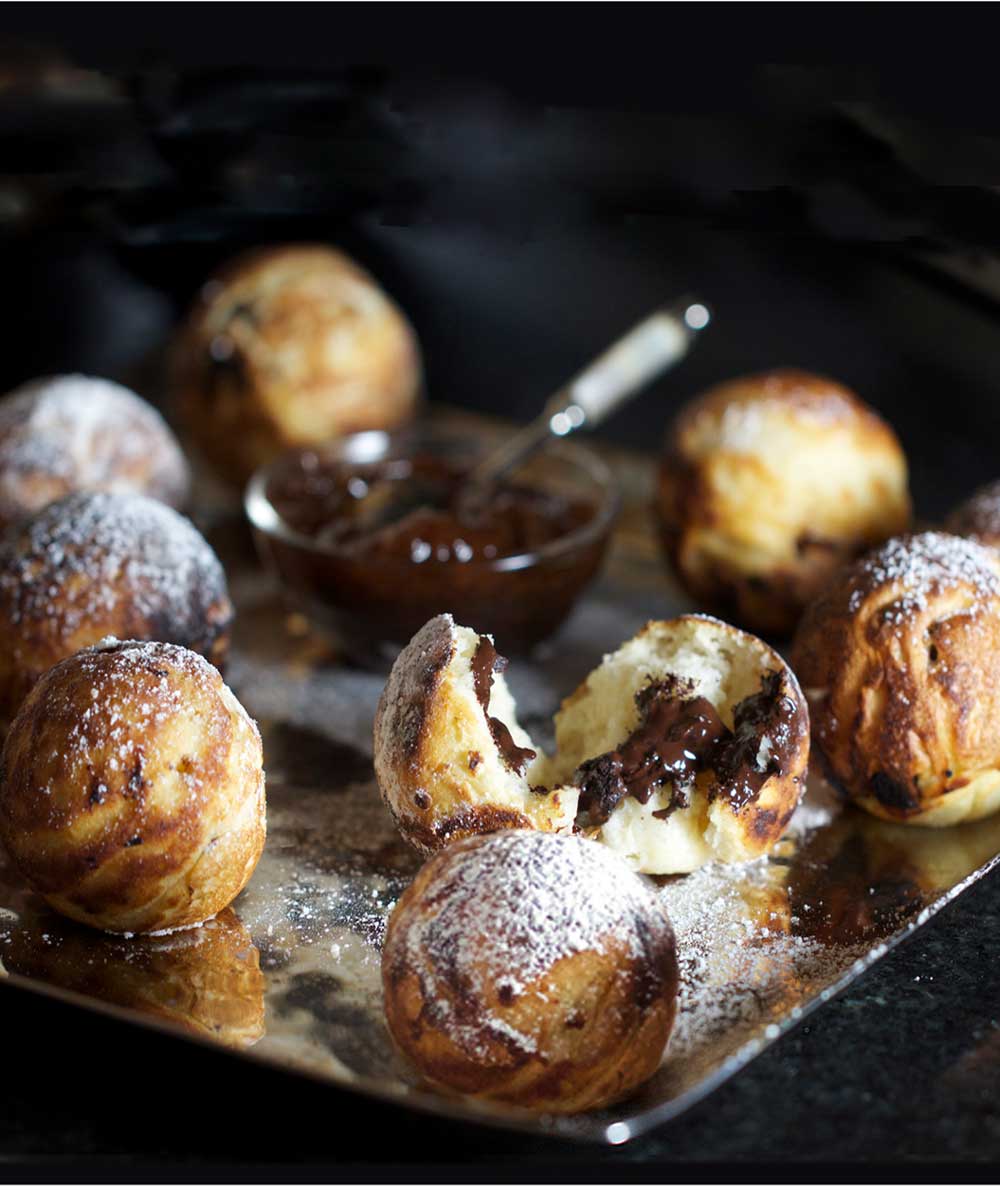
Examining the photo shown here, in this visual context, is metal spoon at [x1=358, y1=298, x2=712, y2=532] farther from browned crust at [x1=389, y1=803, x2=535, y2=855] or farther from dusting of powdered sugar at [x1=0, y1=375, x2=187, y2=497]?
browned crust at [x1=389, y1=803, x2=535, y2=855]

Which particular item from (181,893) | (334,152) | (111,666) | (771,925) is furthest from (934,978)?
(334,152)

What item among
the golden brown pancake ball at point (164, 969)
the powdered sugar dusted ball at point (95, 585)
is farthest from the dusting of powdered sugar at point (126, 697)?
the powdered sugar dusted ball at point (95, 585)

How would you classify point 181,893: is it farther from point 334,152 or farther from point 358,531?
point 334,152

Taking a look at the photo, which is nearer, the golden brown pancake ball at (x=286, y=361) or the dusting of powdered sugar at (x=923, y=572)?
the dusting of powdered sugar at (x=923, y=572)

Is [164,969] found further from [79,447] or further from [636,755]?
[79,447]

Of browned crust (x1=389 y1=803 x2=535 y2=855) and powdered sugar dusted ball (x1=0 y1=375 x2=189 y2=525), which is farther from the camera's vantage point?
powdered sugar dusted ball (x1=0 y1=375 x2=189 y2=525)

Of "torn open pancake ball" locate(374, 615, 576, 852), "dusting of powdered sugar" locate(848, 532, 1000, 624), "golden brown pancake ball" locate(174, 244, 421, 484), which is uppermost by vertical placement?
"dusting of powdered sugar" locate(848, 532, 1000, 624)

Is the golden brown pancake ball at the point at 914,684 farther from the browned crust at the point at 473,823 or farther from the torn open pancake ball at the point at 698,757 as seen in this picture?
the browned crust at the point at 473,823

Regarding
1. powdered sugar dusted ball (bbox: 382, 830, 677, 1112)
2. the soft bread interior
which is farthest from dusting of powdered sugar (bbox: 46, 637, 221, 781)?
the soft bread interior
